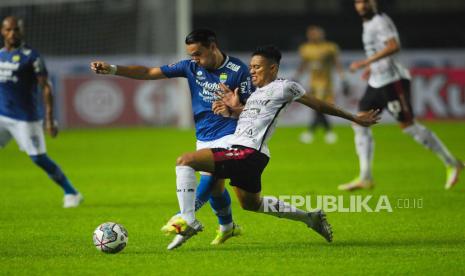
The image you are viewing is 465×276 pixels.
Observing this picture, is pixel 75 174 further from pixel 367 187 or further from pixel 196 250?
pixel 196 250

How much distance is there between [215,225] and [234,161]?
6.50 feet

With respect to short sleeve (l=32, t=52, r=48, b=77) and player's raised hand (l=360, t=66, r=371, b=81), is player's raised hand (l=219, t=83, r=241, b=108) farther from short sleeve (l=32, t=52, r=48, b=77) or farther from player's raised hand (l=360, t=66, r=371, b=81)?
player's raised hand (l=360, t=66, r=371, b=81)

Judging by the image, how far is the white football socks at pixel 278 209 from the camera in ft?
24.8

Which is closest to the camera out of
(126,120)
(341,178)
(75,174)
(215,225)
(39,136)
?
(215,225)

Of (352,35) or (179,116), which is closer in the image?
(179,116)

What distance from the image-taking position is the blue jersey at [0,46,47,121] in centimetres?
1061

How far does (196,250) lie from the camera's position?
7.52 m

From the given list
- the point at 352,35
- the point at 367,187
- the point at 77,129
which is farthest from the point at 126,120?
the point at 367,187

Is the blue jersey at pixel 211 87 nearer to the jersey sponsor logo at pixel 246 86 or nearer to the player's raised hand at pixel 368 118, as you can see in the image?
the jersey sponsor logo at pixel 246 86

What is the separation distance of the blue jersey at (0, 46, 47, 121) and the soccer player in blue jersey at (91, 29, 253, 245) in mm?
3126

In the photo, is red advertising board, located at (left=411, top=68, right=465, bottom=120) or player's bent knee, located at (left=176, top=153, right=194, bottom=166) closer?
player's bent knee, located at (left=176, top=153, right=194, bottom=166)

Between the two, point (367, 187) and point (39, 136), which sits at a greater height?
point (39, 136)

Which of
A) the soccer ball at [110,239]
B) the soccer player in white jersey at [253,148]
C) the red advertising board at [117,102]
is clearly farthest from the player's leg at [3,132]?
the red advertising board at [117,102]

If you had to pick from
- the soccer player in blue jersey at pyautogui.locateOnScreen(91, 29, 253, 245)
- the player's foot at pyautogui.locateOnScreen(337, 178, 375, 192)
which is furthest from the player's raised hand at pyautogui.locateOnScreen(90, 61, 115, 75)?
the player's foot at pyautogui.locateOnScreen(337, 178, 375, 192)
